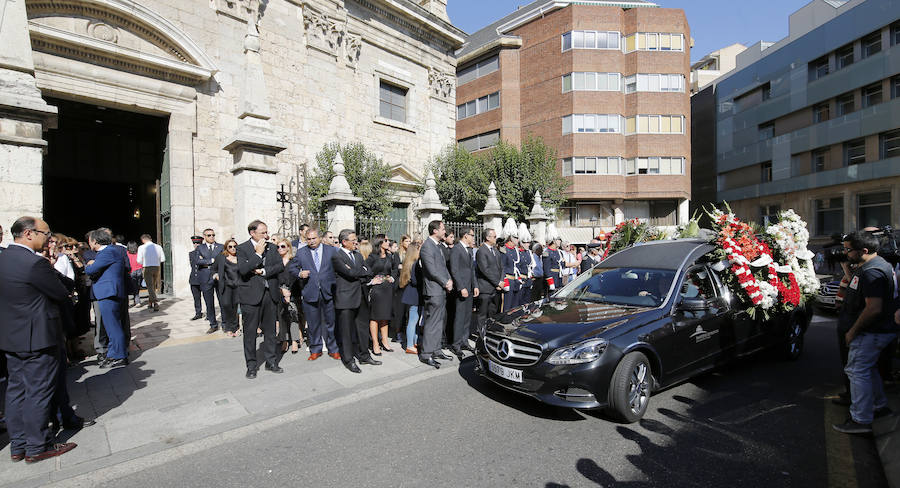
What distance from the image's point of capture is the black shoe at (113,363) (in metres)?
6.06

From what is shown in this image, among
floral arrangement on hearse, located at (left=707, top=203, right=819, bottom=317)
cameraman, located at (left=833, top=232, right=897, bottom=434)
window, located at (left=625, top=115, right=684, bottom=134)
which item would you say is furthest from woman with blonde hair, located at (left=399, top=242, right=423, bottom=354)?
window, located at (left=625, top=115, right=684, bottom=134)

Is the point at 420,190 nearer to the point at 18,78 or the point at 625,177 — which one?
the point at 18,78

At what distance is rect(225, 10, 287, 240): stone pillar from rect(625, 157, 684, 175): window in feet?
95.7

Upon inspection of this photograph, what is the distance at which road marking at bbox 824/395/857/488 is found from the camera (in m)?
3.19

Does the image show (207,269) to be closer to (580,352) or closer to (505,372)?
(505,372)

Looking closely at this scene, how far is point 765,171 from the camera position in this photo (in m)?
35.2

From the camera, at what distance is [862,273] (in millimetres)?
4066

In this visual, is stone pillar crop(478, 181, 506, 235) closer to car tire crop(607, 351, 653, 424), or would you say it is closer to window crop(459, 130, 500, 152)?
car tire crop(607, 351, 653, 424)

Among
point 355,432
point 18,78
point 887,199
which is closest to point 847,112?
point 887,199

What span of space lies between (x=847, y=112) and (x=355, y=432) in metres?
38.2

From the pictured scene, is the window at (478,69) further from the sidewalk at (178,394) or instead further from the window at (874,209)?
the sidewalk at (178,394)

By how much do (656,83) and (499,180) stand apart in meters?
17.5

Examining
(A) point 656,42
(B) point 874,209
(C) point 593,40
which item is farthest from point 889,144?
(C) point 593,40

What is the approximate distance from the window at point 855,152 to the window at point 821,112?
8.71 feet
